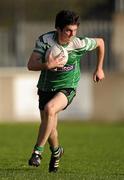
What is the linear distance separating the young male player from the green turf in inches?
16.6

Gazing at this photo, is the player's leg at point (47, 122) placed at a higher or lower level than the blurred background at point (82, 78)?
higher

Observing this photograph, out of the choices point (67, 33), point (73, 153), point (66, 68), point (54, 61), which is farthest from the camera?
point (73, 153)

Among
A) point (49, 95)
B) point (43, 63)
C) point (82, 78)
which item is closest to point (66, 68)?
point (49, 95)

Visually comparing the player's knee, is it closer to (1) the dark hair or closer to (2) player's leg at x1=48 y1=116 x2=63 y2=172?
(2) player's leg at x1=48 y1=116 x2=63 y2=172

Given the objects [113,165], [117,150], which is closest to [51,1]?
[117,150]

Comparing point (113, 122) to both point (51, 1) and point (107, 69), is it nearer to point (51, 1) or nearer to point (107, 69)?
point (107, 69)

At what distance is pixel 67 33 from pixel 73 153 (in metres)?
4.31

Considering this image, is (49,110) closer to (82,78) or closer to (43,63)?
(43,63)

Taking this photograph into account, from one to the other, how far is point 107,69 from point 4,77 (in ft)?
9.74

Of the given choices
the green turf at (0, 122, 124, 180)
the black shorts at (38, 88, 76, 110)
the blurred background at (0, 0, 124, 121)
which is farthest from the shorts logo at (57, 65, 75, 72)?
the blurred background at (0, 0, 124, 121)

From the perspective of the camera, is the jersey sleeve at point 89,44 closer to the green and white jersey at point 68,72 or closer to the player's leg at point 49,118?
the green and white jersey at point 68,72

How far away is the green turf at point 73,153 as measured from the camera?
420 inches

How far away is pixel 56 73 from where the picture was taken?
10945 mm

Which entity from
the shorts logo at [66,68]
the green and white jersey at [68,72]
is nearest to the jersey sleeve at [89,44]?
the green and white jersey at [68,72]
